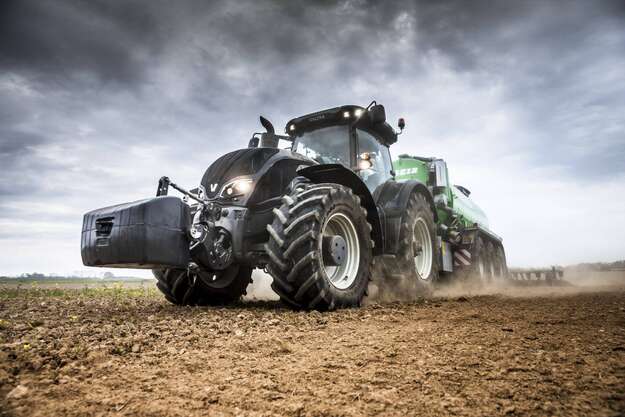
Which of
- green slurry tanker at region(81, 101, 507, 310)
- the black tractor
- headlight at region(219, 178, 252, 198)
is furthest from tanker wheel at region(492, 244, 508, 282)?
headlight at region(219, 178, 252, 198)

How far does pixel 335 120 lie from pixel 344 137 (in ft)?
0.94

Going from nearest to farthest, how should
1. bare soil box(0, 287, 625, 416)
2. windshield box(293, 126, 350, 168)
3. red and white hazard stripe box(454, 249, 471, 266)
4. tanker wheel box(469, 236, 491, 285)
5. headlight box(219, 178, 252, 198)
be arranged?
bare soil box(0, 287, 625, 416), headlight box(219, 178, 252, 198), windshield box(293, 126, 350, 168), red and white hazard stripe box(454, 249, 471, 266), tanker wheel box(469, 236, 491, 285)

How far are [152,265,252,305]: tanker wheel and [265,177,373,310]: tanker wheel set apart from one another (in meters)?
1.28

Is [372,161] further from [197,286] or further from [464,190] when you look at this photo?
[464,190]

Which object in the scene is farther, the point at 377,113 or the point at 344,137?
the point at 344,137

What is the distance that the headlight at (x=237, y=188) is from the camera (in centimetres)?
426

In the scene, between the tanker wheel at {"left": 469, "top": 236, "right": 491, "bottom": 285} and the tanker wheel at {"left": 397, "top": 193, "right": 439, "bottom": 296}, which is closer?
the tanker wheel at {"left": 397, "top": 193, "right": 439, "bottom": 296}

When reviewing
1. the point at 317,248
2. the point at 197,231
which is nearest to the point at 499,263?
the point at 317,248

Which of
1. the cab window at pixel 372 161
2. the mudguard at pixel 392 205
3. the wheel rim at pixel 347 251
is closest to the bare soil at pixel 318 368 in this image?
the wheel rim at pixel 347 251

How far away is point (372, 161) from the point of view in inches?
235

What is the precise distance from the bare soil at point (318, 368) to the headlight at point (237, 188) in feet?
5.28

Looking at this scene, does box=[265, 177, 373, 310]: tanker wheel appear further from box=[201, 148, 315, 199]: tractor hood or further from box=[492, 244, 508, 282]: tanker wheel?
box=[492, 244, 508, 282]: tanker wheel

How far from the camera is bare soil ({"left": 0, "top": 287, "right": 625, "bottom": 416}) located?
Answer: 146 centimetres

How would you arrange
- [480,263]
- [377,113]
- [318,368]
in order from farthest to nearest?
[480,263] → [377,113] → [318,368]
